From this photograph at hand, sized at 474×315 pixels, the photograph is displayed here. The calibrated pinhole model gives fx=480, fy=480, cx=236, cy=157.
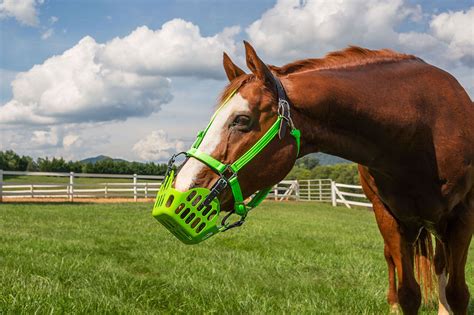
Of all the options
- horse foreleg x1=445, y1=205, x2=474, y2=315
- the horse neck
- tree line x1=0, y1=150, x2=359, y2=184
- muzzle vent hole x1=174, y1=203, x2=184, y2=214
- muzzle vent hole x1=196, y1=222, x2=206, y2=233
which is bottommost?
tree line x1=0, y1=150, x2=359, y2=184

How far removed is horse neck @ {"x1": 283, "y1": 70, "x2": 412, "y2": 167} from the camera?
2.84 metres

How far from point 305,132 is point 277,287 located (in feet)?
9.02

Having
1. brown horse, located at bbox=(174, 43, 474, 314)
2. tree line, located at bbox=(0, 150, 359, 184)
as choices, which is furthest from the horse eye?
tree line, located at bbox=(0, 150, 359, 184)

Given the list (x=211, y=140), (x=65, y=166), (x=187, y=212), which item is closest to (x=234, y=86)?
(x=211, y=140)

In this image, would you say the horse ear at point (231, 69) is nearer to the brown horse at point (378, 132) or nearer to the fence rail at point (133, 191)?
the brown horse at point (378, 132)

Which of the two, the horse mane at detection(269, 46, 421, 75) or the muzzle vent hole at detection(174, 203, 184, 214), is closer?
the muzzle vent hole at detection(174, 203, 184, 214)

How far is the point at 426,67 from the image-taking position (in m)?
3.60

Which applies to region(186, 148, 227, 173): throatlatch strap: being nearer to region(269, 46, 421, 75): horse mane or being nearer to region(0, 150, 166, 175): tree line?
region(269, 46, 421, 75): horse mane

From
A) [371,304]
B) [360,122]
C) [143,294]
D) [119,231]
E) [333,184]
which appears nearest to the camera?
[360,122]

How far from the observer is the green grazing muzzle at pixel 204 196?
8.09 feet

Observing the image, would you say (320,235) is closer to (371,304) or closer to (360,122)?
(371,304)

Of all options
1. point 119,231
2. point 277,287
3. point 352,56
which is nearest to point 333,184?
point 119,231

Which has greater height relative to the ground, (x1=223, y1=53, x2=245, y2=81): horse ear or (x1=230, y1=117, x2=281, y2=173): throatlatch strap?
(x1=223, y1=53, x2=245, y2=81): horse ear

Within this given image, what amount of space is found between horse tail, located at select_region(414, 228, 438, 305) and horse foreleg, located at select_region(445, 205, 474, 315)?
99 centimetres
